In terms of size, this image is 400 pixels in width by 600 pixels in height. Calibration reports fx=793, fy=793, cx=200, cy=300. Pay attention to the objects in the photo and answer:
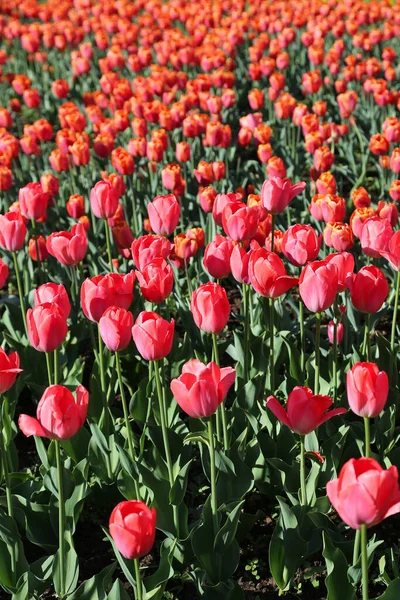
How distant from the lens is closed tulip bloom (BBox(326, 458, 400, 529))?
1631 mm

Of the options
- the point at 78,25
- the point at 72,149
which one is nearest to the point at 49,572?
the point at 72,149

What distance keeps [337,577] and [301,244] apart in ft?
3.60

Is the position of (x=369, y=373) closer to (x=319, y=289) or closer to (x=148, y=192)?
(x=319, y=289)

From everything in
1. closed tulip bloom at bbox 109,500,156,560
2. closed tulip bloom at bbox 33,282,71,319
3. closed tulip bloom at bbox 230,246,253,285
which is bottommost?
closed tulip bloom at bbox 109,500,156,560

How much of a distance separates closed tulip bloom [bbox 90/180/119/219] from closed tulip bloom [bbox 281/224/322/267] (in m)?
0.96

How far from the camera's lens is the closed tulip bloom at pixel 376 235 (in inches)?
110

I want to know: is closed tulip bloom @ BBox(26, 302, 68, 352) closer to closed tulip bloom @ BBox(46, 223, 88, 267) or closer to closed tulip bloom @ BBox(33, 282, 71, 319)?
closed tulip bloom @ BBox(33, 282, 71, 319)

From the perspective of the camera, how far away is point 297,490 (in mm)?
2719

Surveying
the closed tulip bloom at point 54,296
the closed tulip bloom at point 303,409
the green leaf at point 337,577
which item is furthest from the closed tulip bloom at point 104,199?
the green leaf at point 337,577

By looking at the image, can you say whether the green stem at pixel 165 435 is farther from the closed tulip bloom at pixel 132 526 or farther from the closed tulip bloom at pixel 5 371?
the closed tulip bloom at pixel 132 526

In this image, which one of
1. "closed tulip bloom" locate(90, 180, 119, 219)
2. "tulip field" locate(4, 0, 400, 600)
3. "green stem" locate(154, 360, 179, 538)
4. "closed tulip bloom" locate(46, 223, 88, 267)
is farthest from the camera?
Result: "closed tulip bloom" locate(90, 180, 119, 219)

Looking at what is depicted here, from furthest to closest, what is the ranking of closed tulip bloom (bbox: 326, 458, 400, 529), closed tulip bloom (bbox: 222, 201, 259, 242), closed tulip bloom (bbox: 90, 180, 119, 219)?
closed tulip bloom (bbox: 90, 180, 119, 219) < closed tulip bloom (bbox: 222, 201, 259, 242) < closed tulip bloom (bbox: 326, 458, 400, 529)

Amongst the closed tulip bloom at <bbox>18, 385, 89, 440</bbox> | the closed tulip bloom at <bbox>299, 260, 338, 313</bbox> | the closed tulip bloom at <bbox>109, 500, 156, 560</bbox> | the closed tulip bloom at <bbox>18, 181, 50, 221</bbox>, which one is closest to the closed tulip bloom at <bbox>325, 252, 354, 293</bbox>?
the closed tulip bloom at <bbox>299, 260, 338, 313</bbox>

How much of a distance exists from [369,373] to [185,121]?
3.34 m
